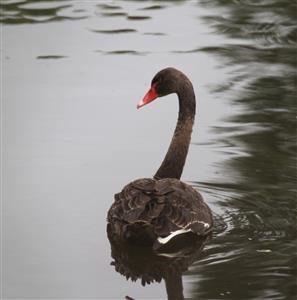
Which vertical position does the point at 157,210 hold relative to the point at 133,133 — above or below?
above

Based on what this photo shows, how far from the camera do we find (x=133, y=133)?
8.70m

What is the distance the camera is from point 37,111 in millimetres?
9141

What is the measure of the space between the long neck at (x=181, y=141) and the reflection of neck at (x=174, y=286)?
1.25m

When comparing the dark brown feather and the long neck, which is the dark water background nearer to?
the dark brown feather

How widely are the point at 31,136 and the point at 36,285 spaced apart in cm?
266

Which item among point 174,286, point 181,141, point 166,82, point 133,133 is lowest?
point 133,133

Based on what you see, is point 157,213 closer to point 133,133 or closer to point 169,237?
point 169,237

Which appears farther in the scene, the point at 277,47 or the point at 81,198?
the point at 277,47

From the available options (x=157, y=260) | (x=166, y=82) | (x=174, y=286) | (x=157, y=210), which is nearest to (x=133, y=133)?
(x=166, y=82)

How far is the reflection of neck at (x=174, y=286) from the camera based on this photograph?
5992 millimetres

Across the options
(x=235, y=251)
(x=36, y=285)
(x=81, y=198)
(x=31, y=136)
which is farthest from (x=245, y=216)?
(x=31, y=136)

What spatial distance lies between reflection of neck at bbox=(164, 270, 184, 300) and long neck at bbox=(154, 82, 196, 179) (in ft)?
4.12

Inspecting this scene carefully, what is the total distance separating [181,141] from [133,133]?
1115mm

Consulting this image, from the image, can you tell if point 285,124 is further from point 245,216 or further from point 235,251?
point 235,251
